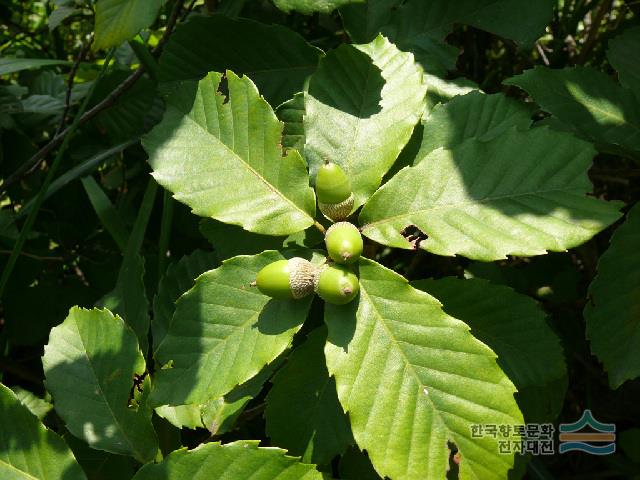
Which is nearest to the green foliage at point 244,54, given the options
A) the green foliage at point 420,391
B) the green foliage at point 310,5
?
the green foliage at point 310,5

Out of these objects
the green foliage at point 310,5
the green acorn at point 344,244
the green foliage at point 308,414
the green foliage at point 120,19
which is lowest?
the green foliage at point 308,414

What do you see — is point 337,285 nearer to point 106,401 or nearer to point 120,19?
point 106,401

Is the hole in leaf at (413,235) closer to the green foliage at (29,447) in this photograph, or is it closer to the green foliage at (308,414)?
the green foliage at (308,414)

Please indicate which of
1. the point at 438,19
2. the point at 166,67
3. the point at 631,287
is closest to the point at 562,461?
the point at 631,287

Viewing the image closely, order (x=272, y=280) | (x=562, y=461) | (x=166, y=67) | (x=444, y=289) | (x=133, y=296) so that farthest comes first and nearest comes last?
(x=562, y=461), (x=166, y=67), (x=133, y=296), (x=444, y=289), (x=272, y=280)

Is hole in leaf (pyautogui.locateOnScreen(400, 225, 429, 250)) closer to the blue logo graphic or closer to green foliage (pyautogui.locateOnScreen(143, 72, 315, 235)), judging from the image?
green foliage (pyautogui.locateOnScreen(143, 72, 315, 235))

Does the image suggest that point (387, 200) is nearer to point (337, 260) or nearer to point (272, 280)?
point (337, 260)

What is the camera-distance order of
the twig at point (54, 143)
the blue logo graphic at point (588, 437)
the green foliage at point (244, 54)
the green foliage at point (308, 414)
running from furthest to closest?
the twig at point (54, 143) → the blue logo graphic at point (588, 437) → the green foliage at point (244, 54) → the green foliage at point (308, 414)

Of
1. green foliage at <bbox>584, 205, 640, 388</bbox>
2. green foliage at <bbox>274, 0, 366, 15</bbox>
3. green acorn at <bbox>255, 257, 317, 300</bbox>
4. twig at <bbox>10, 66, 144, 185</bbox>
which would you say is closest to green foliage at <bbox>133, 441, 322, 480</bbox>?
green acorn at <bbox>255, 257, 317, 300</bbox>

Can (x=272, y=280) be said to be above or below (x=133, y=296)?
above
